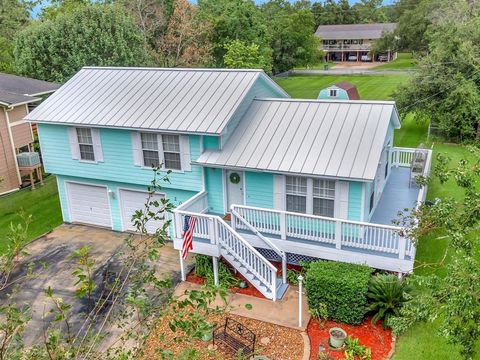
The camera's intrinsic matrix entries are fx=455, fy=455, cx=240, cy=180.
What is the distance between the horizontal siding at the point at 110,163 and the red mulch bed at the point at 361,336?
610cm

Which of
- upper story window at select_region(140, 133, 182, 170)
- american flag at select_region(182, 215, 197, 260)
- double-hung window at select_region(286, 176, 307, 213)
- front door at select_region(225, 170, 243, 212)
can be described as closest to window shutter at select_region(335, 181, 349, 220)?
double-hung window at select_region(286, 176, 307, 213)

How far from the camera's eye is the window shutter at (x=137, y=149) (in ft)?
51.2

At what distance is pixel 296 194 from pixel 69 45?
2247 cm

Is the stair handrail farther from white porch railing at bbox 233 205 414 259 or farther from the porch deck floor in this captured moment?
the porch deck floor

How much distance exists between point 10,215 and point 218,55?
29278 millimetres

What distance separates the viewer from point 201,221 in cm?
1337

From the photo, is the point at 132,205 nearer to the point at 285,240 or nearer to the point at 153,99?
the point at 153,99

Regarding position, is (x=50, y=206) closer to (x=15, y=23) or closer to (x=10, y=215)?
(x=10, y=215)

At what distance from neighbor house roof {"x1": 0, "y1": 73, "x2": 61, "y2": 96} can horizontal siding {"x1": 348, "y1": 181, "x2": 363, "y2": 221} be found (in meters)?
18.4

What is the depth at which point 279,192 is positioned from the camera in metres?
13.8

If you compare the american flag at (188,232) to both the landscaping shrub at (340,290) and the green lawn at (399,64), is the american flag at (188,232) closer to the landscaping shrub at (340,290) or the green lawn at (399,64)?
the landscaping shrub at (340,290)

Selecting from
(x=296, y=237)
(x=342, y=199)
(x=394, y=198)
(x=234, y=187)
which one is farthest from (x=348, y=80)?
(x=296, y=237)

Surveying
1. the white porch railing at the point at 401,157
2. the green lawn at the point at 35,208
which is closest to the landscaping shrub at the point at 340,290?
the white porch railing at the point at 401,157

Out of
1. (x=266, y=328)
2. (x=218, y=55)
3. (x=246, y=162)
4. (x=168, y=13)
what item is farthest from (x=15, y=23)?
(x=266, y=328)
